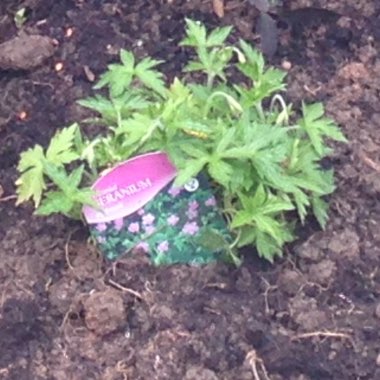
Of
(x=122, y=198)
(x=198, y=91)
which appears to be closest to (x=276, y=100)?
(x=198, y=91)

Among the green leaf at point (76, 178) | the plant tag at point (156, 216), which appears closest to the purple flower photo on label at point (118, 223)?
the plant tag at point (156, 216)

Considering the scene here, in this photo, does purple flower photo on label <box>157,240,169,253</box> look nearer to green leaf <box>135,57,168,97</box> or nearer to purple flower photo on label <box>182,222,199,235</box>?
purple flower photo on label <box>182,222,199,235</box>

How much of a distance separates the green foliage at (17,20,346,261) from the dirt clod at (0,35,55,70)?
1.04 feet

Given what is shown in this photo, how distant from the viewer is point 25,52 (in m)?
2.75

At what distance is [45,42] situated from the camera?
2773 millimetres

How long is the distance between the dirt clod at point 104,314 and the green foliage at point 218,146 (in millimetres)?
167

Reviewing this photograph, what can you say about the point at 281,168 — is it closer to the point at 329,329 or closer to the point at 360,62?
the point at 329,329

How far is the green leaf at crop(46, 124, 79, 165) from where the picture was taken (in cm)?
229

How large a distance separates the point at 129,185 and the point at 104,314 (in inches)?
8.7

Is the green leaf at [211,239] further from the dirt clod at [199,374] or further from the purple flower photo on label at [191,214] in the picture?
the dirt clod at [199,374]

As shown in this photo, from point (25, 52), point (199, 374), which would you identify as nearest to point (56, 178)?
point (199, 374)

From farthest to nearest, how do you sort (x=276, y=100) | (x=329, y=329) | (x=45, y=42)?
(x=45, y=42), (x=276, y=100), (x=329, y=329)

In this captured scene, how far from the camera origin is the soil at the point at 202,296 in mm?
2258

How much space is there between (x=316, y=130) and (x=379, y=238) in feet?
0.73
